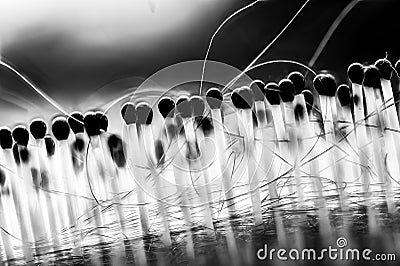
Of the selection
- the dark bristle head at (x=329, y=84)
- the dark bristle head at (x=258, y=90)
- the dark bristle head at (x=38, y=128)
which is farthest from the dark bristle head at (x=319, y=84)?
the dark bristle head at (x=38, y=128)

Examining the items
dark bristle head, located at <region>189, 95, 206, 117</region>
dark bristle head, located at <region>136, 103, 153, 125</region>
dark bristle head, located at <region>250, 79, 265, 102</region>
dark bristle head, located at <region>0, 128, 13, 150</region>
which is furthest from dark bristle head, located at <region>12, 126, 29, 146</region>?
dark bristle head, located at <region>250, 79, 265, 102</region>

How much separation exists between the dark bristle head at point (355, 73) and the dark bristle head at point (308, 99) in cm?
9

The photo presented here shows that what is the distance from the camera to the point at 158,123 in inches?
43.2

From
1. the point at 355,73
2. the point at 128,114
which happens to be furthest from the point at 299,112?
the point at 128,114

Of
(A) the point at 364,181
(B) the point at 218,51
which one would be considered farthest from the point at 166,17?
(A) the point at 364,181

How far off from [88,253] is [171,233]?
0.17 metres

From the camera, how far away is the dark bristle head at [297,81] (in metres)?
1.13

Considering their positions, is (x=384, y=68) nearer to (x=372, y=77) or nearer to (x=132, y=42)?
(x=372, y=77)

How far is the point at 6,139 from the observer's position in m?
1.08

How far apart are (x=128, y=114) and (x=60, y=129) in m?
0.14

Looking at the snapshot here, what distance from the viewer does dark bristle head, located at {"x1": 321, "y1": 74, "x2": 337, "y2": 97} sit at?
1143 millimetres

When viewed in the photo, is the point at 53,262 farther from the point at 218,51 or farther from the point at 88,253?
the point at 218,51

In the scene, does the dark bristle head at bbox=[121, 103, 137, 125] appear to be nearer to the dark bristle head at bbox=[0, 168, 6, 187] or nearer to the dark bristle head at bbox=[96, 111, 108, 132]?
the dark bristle head at bbox=[96, 111, 108, 132]

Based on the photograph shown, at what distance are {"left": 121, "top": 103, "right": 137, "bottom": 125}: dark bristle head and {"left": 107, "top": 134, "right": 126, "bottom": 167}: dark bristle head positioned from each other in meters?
0.04
